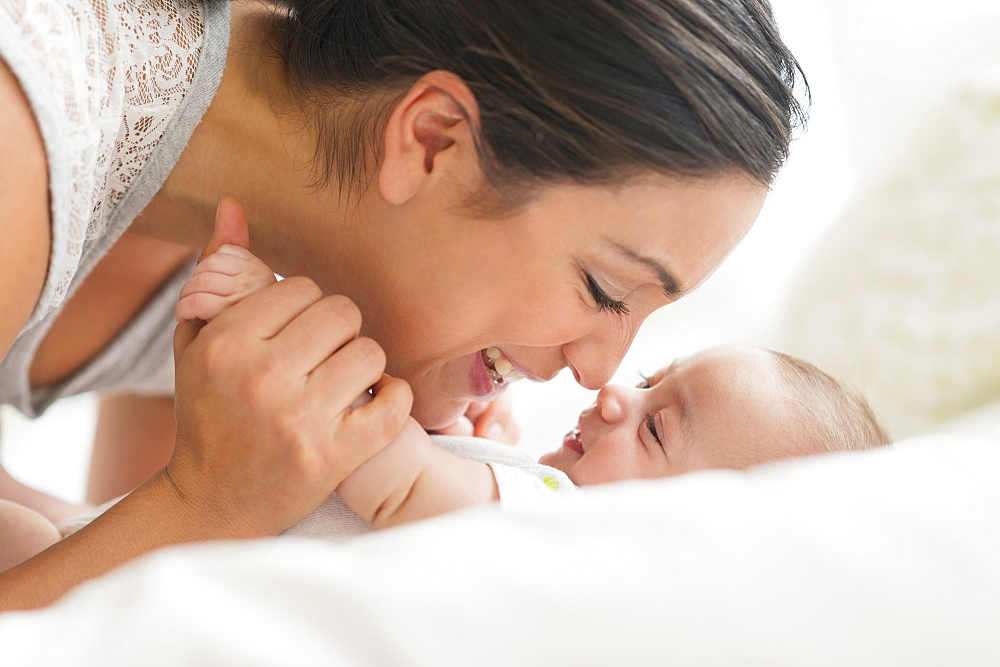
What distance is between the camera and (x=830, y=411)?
53.1 inches

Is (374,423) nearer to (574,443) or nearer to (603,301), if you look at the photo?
(603,301)

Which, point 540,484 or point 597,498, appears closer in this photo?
point 597,498

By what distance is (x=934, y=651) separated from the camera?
638 mm

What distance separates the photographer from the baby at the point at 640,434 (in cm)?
114

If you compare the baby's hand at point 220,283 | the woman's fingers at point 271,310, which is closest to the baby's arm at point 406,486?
the woman's fingers at point 271,310

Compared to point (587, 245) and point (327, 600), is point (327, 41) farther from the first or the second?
point (327, 600)

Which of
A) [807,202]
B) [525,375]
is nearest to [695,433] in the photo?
[525,375]

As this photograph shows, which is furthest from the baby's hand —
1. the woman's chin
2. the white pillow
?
the white pillow

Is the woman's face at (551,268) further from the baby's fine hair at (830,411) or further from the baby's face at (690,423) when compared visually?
the baby's fine hair at (830,411)

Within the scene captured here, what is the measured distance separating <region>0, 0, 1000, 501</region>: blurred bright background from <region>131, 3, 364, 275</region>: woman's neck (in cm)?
83

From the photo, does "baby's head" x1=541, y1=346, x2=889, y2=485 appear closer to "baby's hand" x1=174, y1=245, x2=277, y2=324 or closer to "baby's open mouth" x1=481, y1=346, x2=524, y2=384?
"baby's open mouth" x1=481, y1=346, x2=524, y2=384

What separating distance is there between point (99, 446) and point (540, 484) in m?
1.29

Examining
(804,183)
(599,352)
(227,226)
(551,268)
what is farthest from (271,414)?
(804,183)

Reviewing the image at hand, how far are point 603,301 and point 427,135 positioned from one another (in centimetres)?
32
